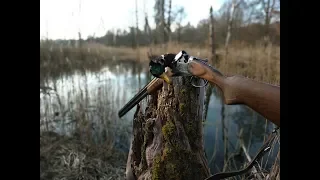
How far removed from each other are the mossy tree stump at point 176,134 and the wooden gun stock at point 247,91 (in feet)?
1.04

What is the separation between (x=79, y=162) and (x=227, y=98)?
2.13 metres

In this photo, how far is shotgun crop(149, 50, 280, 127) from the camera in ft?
2.96

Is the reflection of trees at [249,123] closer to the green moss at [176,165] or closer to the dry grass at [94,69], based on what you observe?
the dry grass at [94,69]

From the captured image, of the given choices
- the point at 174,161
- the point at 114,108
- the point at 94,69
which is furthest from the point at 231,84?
the point at 94,69

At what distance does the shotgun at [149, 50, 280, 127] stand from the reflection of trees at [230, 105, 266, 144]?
2.43 metres

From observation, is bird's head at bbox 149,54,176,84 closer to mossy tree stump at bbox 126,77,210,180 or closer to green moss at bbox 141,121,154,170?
mossy tree stump at bbox 126,77,210,180

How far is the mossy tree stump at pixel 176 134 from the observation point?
142cm

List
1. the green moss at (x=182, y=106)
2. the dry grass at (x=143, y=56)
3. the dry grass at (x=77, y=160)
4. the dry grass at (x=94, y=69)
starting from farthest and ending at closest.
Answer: the dry grass at (x=143, y=56)
the dry grass at (x=94, y=69)
the dry grass at (x=77, y=160)
the green moss at (x=182, y=106)

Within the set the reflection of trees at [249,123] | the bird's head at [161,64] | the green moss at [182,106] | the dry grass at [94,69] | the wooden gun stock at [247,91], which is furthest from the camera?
the reflection of trees at [249,123]

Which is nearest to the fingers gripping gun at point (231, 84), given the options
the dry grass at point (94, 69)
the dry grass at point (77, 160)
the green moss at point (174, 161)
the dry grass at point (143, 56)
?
the green moss at point (174, 161)

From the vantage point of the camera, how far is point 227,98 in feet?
3.33
